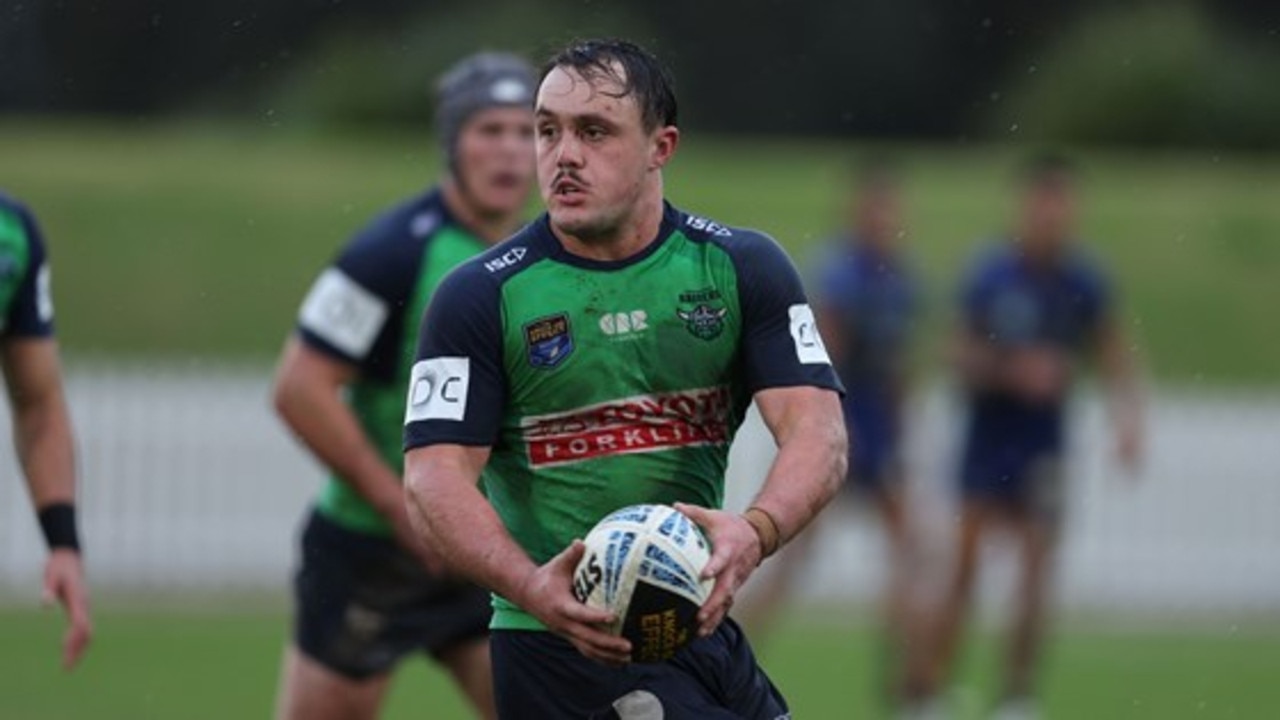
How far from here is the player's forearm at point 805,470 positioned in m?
6.17

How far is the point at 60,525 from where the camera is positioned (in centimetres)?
804

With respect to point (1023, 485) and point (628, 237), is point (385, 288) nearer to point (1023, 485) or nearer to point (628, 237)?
point (628, 237)

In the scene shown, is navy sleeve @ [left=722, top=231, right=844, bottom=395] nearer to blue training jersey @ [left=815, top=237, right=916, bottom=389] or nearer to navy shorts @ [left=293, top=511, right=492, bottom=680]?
navy shorts @ [left=293, top=511, right=492, bottom=680]

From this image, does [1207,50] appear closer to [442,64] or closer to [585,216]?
[442,64]

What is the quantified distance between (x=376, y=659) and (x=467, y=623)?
322mm

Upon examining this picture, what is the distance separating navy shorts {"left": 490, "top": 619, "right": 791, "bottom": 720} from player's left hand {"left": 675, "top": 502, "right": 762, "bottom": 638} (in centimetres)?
30

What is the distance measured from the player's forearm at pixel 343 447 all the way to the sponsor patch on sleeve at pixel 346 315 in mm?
169

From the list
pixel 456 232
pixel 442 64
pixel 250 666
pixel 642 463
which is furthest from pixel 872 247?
pixel 442 64

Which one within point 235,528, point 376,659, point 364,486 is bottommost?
point 235,528

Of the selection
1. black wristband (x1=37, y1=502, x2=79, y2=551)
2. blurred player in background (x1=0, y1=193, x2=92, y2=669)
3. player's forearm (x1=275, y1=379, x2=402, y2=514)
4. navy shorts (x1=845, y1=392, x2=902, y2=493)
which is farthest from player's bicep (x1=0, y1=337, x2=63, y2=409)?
navy shorts (x1=845, y1=392, x2=902, y2=493)

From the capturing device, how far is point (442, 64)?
30.9 meters

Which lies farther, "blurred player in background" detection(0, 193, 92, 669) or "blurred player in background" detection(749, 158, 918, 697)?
"blurred player in background" detection(749, 158, 918, 697)

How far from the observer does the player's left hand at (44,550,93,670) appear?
7816 mm

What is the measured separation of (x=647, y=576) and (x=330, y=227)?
19.4 metres
